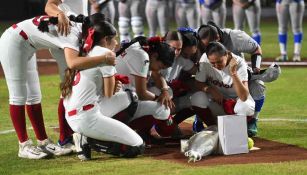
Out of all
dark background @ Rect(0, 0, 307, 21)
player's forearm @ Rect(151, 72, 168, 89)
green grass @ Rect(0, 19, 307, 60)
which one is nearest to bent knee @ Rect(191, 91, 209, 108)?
player's forearm @ Rect(151, 72, 168, 89)

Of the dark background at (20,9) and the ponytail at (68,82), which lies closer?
the ponytail at (68,82)

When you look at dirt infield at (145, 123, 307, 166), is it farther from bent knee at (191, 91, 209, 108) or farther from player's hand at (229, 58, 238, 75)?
player's hand at (229, 58, 238, 75)

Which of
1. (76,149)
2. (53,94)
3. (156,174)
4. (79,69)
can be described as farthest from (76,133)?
(53,94)

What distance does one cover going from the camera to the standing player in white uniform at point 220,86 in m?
6.58

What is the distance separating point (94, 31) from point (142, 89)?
0.77m

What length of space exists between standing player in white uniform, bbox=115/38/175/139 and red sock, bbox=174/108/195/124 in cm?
55

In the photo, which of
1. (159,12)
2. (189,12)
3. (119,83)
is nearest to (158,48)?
(119,83)

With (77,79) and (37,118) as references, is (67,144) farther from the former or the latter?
(77,79)

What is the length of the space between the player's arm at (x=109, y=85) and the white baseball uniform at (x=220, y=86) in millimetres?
1027

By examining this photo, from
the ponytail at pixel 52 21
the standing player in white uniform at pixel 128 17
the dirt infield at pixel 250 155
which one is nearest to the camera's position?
the dirt infield at pixel 250 155

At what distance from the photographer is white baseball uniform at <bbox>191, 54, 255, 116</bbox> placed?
673 cm

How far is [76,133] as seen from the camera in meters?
6.50

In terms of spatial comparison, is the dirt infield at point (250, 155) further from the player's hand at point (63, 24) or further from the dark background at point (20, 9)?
the dark background at point (20, 9)

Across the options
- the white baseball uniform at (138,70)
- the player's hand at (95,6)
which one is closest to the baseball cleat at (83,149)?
the white baseball uniform at (138,70)
